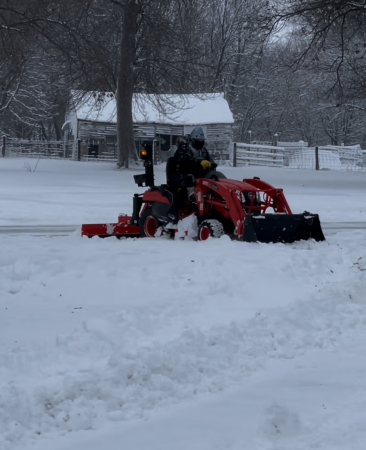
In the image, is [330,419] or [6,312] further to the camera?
[6,312]

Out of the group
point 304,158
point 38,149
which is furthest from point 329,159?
point 38,149

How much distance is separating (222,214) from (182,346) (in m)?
5.57

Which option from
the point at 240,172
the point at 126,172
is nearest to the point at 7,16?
the point at 126,172

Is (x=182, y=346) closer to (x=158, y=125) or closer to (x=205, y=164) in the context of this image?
(x=205, y=164)

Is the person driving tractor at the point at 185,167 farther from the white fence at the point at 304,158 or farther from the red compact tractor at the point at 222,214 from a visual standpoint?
the white fence at the point at 304,158

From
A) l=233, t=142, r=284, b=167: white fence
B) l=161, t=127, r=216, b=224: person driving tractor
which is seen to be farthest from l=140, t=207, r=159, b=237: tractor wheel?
l=233, t=142, r=284, b=167: white fence

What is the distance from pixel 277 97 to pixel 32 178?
3842 cm

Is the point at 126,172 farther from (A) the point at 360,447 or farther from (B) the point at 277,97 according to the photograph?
(B) the point at 277,97

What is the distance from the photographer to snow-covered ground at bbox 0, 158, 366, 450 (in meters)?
3.85

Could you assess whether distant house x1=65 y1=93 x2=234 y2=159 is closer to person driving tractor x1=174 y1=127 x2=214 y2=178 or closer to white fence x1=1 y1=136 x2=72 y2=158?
white fence x1=1 y1=136 x2=72 y2=158

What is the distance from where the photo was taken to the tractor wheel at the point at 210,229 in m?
10.0

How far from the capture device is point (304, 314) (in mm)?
6113

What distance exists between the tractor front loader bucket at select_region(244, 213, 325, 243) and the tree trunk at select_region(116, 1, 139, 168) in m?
19.2

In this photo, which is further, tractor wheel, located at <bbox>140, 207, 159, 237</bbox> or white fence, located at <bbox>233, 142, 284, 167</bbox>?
white fence, located at <bbox>233, 142, 284, 167</bbox>
